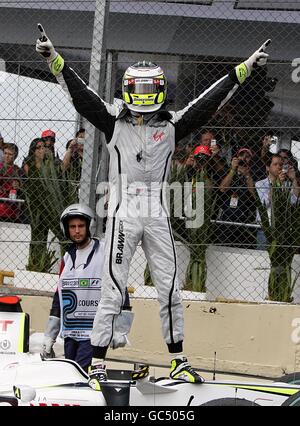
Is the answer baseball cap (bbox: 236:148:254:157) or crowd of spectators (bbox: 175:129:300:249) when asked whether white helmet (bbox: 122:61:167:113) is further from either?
baseball cap (bbox: 236:148:254:157)

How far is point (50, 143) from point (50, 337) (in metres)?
2.39

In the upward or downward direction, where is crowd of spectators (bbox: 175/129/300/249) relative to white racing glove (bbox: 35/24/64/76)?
downward

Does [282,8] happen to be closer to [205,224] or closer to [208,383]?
[205,224]

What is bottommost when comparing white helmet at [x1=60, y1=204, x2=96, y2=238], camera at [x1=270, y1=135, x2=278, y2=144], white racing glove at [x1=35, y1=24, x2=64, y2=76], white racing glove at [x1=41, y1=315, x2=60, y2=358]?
white racing glove at [x1=41, y1=315, x2=60, y2=358]

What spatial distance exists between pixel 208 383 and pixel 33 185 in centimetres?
336

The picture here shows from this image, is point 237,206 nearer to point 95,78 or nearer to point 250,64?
point 95,78

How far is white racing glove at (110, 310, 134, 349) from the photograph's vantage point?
8039mm

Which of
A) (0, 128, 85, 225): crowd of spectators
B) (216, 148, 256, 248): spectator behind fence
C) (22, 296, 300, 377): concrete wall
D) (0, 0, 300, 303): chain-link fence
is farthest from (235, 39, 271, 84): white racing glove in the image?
(22, 296, 300, 377): concrete wall

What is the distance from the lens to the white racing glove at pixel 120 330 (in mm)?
8039

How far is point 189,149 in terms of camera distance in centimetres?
1039

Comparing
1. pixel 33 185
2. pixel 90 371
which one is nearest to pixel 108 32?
pixel 33 185

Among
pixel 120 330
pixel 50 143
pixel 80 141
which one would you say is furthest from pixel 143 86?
pixel 50 143

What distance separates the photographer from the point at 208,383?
769 centimetres

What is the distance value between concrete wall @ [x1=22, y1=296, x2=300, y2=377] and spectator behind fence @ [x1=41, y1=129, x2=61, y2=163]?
1.43 meters
